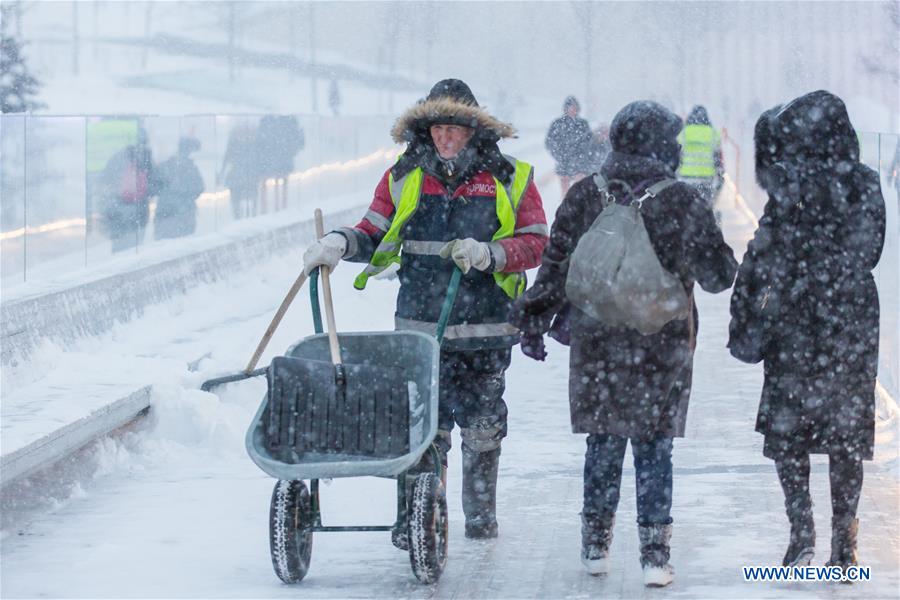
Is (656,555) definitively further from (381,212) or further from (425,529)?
(381,212)

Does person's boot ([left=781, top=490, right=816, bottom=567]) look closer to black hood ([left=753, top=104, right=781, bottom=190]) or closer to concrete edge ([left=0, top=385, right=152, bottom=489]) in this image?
black hood ([left=753, top=104, right=781, bottom=190])

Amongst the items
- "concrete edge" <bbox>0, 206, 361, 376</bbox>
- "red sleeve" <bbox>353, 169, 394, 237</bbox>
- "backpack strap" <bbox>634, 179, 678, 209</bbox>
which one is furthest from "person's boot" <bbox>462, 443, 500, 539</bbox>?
"concrete edge" <bbox>0, 206, 361, 376</bbox>

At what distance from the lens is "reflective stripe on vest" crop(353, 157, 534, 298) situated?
6.27 meters

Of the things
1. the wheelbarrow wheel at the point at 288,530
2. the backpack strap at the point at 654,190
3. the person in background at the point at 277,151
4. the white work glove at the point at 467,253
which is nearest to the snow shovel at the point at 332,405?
the wheelbarrow wheel at the point at 288,530

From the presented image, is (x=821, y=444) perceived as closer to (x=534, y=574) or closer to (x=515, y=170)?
(x=534, y=574)

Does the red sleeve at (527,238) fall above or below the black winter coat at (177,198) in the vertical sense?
above

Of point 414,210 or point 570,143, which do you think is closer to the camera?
point 414,210

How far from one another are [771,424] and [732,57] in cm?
10583

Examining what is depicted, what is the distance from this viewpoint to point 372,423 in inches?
228

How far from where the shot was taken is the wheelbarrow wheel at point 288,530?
5.65 meters

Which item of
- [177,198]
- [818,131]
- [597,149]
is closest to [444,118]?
[818,131]

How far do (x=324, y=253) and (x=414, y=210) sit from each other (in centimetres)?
45

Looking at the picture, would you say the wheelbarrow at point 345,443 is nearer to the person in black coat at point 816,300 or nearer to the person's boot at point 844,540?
the person in black coat at point 816,300

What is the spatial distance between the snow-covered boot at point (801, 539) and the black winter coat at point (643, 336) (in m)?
0.47
